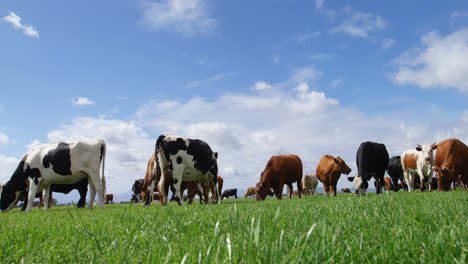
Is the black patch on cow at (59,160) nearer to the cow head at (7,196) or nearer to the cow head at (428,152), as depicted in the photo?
the cow head at (7,196)

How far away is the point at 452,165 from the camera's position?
1352 centimetres

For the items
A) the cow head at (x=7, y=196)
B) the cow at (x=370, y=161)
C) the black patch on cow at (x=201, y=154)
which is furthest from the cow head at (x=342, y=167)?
the cow head at (x=7, y=196)

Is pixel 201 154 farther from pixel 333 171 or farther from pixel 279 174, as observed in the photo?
pixel 333 171

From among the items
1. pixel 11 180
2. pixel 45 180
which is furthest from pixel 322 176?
pixel 11 180

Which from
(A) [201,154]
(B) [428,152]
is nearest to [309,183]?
(B) [428,152]

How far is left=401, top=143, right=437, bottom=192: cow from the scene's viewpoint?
17438 mm

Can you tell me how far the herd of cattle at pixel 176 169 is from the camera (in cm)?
1118

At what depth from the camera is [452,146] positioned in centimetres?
1397

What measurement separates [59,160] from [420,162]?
19.7 meters

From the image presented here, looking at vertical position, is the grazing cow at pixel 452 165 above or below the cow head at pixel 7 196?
above

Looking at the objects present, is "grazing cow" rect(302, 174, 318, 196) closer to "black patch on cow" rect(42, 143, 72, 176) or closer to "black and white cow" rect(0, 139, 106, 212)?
"black and white cow" rect(0, 139, 106, 212)

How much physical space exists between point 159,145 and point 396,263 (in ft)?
36.1

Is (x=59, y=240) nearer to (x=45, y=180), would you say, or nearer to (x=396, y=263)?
(x=396, y=263)

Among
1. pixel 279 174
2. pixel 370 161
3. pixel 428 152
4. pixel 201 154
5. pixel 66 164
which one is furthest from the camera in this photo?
pixel 428 152
